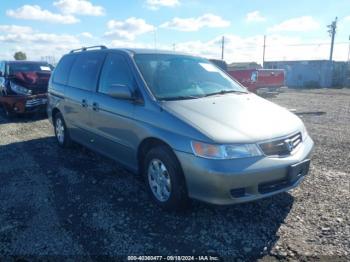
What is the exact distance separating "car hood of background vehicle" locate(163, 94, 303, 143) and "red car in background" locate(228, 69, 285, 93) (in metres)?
11.0

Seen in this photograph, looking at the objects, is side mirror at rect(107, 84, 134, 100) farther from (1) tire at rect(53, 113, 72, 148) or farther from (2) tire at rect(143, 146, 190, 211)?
(1) tire at rect(53, 113, 72, 148)

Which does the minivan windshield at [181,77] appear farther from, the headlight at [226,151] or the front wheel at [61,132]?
the front wheel at [61,132]

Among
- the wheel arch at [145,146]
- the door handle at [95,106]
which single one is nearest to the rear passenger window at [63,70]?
Result: the door handle at [95,106]

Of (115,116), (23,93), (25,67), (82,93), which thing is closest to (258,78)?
(25,67)

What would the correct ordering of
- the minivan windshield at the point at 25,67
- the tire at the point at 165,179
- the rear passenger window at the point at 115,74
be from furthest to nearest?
the minivan windshield at the point at 25,67 → the rear passenger window at the point at 115,74 → the tire at the point at 165,179

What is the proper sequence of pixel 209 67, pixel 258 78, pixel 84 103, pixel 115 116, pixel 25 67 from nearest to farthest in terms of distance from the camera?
pixel 115 116 < pixel 209 67 < pixel 84 103 < pixel 25 67 < pixel 258 78

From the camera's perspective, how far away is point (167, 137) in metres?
3.43

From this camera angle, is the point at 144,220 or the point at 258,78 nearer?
the point at 144,220

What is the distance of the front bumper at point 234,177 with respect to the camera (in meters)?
3.06

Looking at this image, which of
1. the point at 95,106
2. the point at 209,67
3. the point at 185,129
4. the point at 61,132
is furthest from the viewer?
the point at 61,132

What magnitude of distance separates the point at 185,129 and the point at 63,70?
382 centimetres

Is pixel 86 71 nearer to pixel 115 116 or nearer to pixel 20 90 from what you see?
pixel 115 116

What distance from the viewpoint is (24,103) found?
927cm

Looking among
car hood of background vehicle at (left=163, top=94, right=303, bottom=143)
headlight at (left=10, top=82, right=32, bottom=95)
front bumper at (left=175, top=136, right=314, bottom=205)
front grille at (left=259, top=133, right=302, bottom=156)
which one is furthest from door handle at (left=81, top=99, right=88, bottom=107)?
headlight at (left=10, top=82, right=32, bottom=95)
